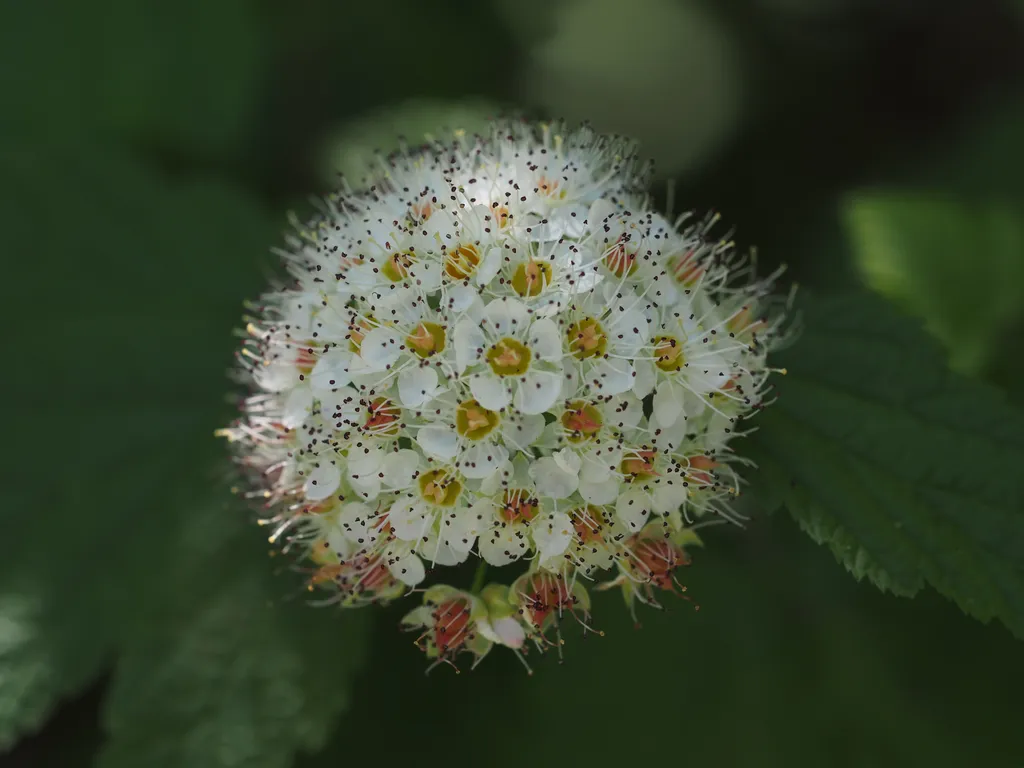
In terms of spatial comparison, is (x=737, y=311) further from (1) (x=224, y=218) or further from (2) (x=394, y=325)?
(1) (x=224, y=218)

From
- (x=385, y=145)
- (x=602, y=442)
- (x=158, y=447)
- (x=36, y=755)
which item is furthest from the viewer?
(x=385, y=145)

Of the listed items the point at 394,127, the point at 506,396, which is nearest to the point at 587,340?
the point at 506,396

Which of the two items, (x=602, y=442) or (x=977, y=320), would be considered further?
(x=977, y=320)

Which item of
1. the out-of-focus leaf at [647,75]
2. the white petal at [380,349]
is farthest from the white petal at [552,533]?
the out-of-focus leaf at [647,75]

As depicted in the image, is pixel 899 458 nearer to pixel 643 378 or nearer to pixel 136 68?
pixel 643 378

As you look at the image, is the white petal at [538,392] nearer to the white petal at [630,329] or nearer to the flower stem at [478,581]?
the white petal at [630,329]

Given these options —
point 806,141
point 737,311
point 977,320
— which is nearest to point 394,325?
point 737,311

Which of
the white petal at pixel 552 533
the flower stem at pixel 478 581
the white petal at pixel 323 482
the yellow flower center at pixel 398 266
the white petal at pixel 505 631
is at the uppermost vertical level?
the yellow flower center at pixel 398 266
